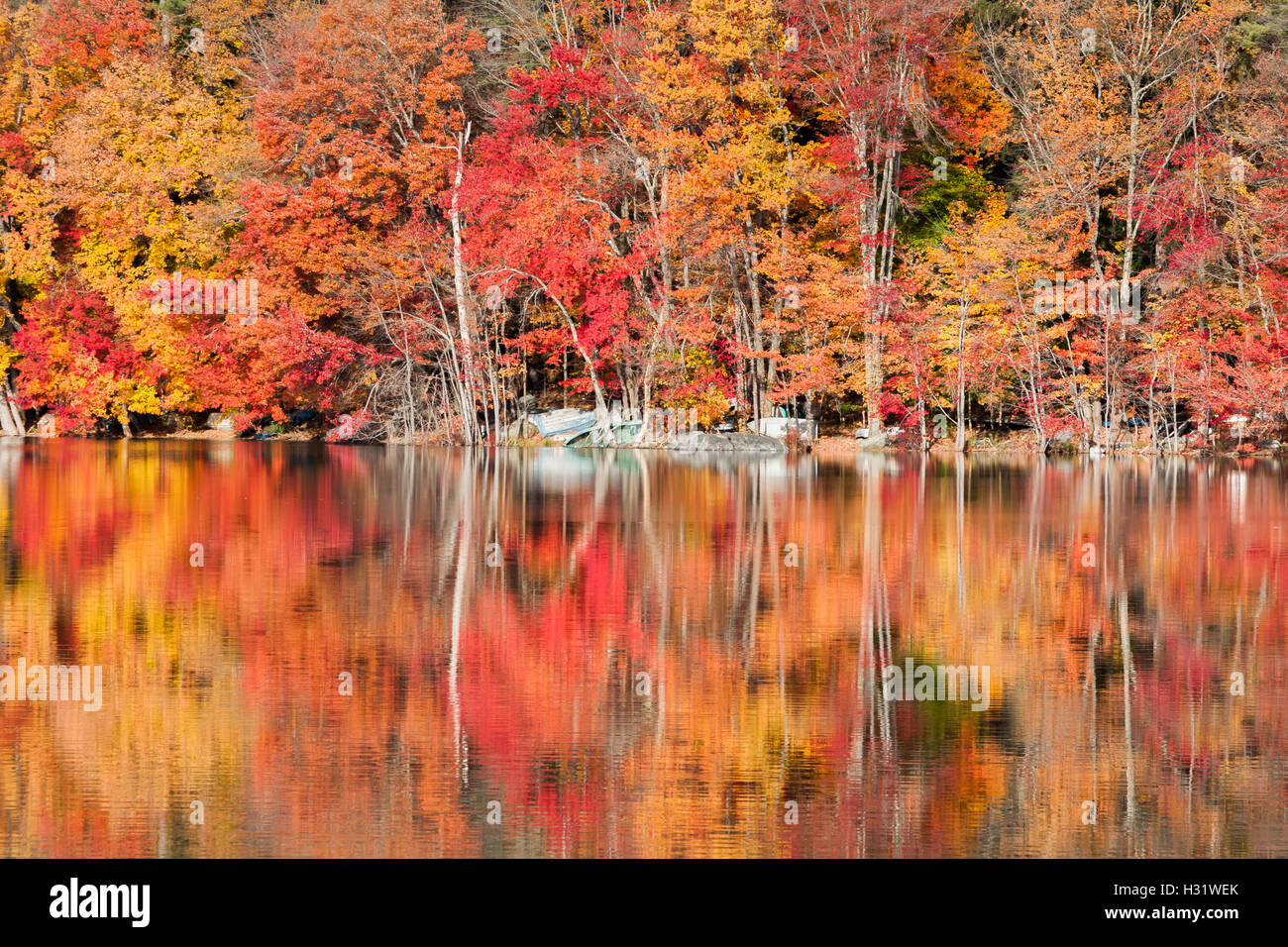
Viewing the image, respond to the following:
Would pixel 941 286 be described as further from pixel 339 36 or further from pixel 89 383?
pixel 89 383

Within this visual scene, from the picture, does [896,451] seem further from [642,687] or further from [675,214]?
[642,687]

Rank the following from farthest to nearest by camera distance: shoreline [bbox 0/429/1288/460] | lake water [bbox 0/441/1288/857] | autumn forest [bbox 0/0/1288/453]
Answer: autumn forest [bbox 0/0/1288/453]
shoreline [bbox 0/429/1288/460]
lake water [bbox 0/441/1288/857]

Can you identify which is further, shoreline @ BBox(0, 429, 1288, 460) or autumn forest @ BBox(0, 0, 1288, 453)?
autumn forest @ BBox(0, 0, 1288, 453)

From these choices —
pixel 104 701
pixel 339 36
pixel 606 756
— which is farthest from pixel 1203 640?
pixel 339 36

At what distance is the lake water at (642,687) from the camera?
18.4 ft

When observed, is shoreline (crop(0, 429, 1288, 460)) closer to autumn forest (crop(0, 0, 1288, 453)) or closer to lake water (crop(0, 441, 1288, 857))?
autumn forest (crop(0, 0, 1288, 453))

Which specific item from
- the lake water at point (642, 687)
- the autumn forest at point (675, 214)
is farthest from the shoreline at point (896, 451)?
the lake water at point (642, 687)

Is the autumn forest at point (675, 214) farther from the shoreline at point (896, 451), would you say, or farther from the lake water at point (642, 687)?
the lake water at point (642, 687)

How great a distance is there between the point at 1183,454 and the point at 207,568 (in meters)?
30.5

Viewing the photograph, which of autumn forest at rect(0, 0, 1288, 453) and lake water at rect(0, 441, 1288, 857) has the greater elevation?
autumn forest at rect(0, 0, 1288, 453)

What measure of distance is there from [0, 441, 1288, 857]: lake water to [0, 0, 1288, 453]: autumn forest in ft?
68.1

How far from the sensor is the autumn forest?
36.2m

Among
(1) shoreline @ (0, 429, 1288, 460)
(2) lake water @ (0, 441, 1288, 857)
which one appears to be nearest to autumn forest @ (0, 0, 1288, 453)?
(1) shoreline @ (0, 429, 1288, 460)
